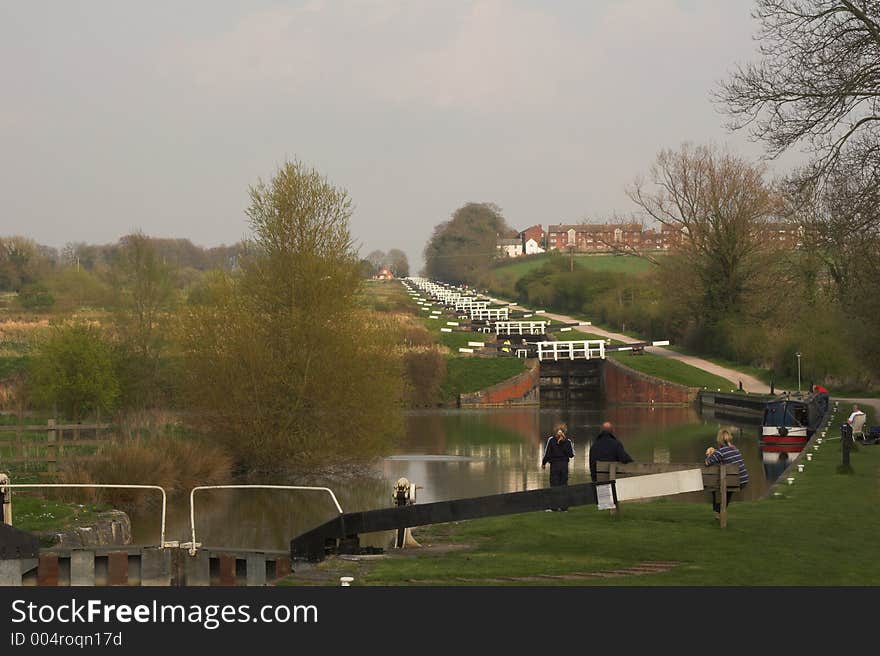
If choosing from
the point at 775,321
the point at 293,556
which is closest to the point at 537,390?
the point at 775,321

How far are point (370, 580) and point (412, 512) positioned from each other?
2.54 m

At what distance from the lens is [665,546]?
594 inches

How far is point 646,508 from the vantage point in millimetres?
19641

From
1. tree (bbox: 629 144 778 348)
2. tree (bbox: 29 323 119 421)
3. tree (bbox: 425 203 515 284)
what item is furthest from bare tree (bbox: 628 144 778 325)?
tree (bbox: 425 203 515 284)

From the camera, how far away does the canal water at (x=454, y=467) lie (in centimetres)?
2605

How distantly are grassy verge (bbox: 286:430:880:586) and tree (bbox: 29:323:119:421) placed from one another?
25.3 metres

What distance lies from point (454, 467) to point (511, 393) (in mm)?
31495

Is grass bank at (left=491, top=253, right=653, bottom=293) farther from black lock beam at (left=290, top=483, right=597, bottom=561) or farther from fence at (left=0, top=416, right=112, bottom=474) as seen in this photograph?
black lock beam at (left=290, top=483, right=597, bottom=561)

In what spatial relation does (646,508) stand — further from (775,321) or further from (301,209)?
(775,321)

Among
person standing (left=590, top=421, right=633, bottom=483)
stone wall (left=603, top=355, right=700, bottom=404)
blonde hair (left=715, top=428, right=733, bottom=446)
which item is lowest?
person standing (left=590, top=421, right=633, bottom=483)

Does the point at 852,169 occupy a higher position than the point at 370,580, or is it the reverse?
the point at 852,169

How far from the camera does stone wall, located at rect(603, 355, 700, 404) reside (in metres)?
67.1

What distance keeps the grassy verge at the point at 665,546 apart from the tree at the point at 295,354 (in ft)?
48.1

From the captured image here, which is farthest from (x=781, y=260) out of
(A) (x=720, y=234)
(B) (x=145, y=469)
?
(B) (x=145, y=469)
